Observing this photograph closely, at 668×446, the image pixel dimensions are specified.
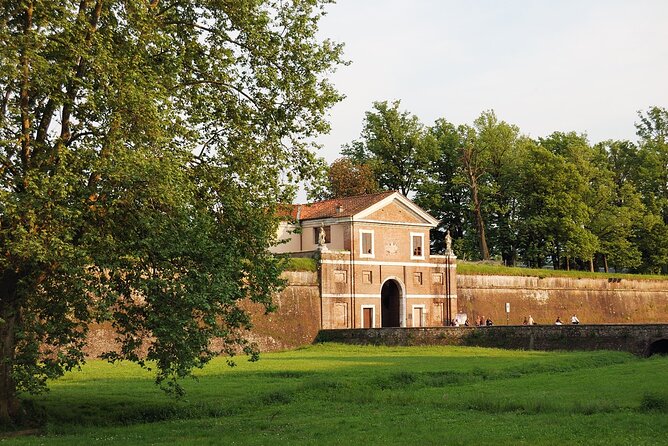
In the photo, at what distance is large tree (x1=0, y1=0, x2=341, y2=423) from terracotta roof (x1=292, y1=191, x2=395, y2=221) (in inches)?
1429

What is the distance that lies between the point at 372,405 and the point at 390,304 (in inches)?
1496

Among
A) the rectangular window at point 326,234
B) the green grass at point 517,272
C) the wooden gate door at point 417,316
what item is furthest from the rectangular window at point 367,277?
the green grass at point 517,272

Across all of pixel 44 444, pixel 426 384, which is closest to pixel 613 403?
pixel 426 384

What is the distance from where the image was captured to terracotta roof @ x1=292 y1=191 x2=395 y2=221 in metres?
62.5

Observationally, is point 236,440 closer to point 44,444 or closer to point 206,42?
point 44,444

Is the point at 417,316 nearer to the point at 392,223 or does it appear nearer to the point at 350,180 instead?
the point at 392,223

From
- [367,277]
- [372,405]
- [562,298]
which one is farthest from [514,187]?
[372,405]

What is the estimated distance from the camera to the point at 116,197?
22.4 m

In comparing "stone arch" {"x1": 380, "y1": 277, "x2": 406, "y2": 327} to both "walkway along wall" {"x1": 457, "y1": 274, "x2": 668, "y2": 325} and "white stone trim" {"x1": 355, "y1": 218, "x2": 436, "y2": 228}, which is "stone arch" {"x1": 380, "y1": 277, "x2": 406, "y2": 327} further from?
"walkway along wall" {"x1": 457, "y1": 274, "x2": 668, "y2": 325}

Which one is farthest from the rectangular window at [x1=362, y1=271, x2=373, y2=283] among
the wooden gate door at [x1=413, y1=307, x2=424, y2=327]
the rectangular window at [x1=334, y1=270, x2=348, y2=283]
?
the wooden gate door at [x1=413, y1=307, x2=424, y2=327]

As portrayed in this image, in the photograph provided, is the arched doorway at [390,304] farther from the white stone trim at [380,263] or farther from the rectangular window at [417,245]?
the rectangular window at [417,245]

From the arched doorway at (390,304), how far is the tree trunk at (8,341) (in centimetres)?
4285

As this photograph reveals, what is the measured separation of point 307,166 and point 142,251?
607 centimetres

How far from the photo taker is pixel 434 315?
65.9m
